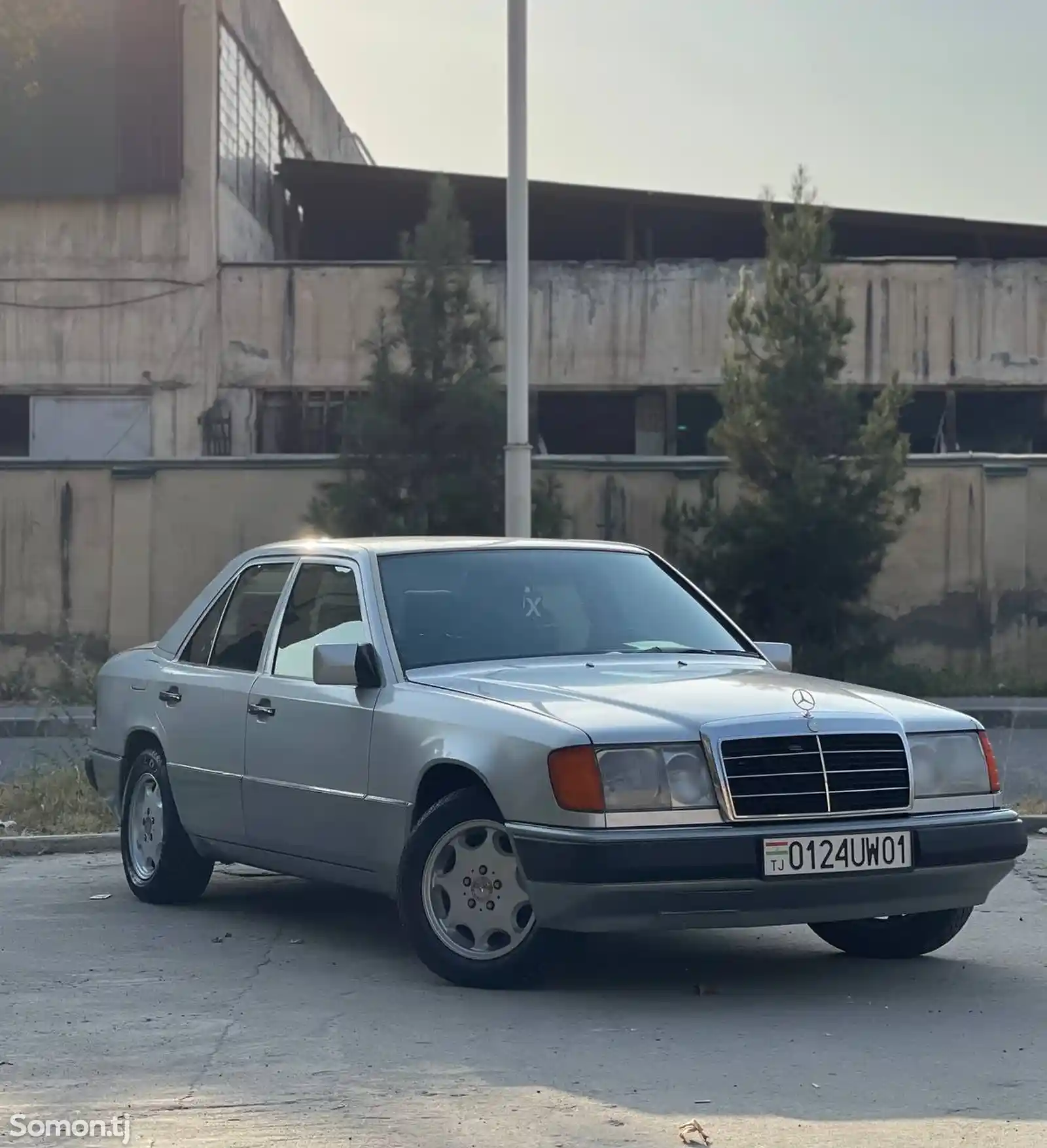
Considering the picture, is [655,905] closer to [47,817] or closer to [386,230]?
[47,817]

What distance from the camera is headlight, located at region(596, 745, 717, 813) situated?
6164mm

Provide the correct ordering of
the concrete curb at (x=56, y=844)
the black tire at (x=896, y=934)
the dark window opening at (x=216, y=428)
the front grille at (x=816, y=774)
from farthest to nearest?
the dark window opening at (x=216, y=428) < the concrete curb at (x=56, y=844) < the black tire at (x=896, y=934) < the front grille at (x=816, y=774)

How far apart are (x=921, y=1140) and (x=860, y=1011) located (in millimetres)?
1548

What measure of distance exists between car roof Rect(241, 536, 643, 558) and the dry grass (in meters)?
3.36

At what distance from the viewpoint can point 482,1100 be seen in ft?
16.6

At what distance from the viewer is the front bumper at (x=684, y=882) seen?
6.07 m

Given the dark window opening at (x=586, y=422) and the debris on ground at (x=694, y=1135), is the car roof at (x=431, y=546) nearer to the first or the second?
the debris on ground at (x=694, y=1135)

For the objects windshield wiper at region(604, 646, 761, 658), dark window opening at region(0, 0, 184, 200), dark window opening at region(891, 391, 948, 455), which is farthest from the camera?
dark window opening at region(891, 391, 948, 455)

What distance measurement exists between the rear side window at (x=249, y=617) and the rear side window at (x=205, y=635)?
53 mm

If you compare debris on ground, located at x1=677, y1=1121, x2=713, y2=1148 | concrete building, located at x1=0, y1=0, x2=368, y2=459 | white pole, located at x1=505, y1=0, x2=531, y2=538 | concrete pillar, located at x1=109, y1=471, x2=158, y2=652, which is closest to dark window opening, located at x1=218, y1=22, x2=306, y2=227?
concrete building, located at x1=0, y1=0, x2=368, y2=459

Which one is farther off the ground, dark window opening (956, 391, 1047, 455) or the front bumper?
dark window opening (956, 391, 1047, 455)

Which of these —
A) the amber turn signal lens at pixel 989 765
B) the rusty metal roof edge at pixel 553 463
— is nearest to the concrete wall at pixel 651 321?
the rusty metal roof edge at pixel 553 463

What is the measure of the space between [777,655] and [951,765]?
1382 millimetres

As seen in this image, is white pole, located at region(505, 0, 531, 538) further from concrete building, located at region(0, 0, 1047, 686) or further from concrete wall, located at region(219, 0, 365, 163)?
concrete wall, located at region(219, 0, 365, 163)
